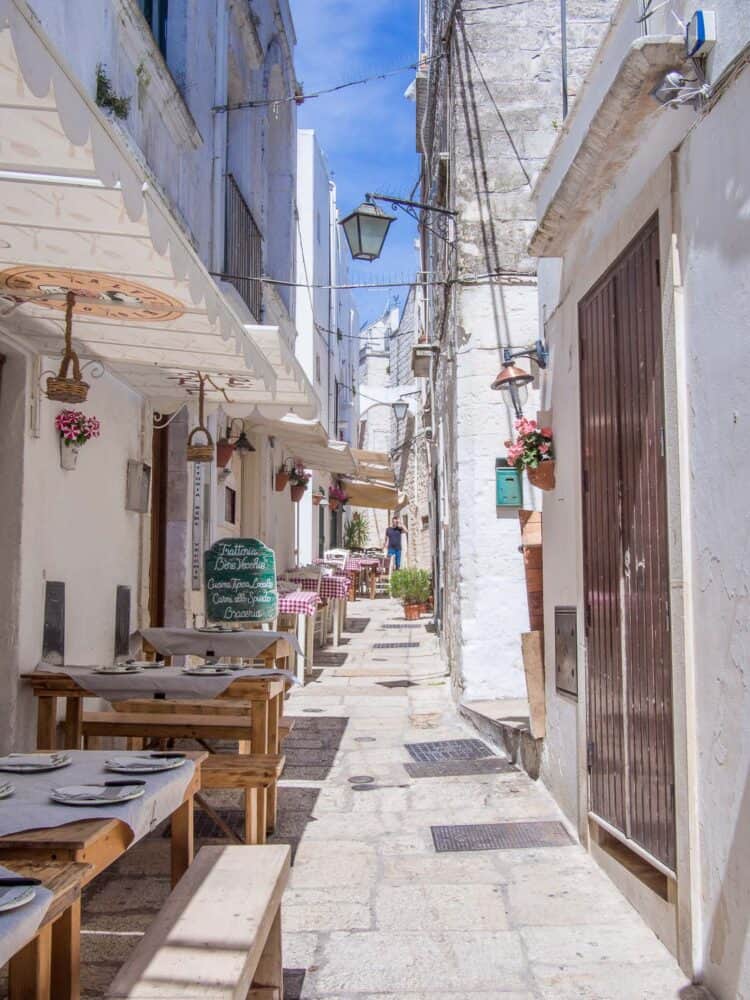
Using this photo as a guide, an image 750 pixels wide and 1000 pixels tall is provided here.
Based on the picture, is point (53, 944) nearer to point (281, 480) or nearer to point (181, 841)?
point (181, 841)

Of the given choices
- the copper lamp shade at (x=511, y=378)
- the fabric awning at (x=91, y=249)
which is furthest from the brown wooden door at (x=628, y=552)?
the fabric awning at (x=91, y=249)

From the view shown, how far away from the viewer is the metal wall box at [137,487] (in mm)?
6809

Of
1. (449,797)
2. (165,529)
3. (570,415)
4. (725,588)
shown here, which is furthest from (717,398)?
(165,529)

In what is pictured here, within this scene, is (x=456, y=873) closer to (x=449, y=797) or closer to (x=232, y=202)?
(x=449, y=797)

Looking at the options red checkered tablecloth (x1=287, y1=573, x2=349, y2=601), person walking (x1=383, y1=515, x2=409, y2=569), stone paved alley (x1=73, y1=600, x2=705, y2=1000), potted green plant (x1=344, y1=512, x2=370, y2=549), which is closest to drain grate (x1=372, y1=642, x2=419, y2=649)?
red checkered tablecloth (x1=287, y1=573, x2=349, y2=601)

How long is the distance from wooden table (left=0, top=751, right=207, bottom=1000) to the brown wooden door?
6.96ft

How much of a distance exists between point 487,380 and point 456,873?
15.6ft

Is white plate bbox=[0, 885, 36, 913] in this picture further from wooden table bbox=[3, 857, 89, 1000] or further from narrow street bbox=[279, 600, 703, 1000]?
narrow street bbox=[279, 600, 703, 1000]

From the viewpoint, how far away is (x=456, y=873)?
4.51 metres

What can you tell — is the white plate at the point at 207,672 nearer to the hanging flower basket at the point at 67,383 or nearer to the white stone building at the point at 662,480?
the hanging flower basket at the point at 67,383

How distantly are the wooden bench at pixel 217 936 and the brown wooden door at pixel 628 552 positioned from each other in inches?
60.8

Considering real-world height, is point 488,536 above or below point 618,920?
above

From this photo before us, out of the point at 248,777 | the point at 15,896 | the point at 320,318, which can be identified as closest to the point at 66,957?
the point at 15,896

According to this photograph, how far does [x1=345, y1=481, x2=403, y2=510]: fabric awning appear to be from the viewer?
73.9 feet
